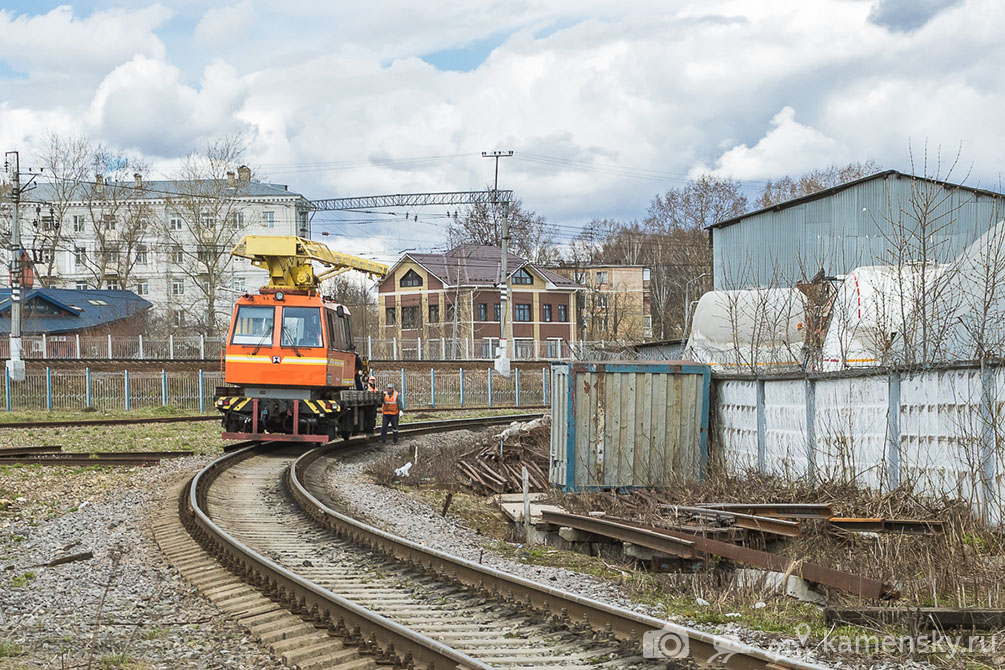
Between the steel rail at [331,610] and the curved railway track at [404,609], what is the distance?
0.01 meters

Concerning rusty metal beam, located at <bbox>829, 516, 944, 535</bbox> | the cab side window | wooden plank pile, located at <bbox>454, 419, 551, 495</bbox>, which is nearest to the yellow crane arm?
the cab side window

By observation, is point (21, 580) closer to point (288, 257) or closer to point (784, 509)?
point (784, 509)

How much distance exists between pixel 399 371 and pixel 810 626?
36.6 meters

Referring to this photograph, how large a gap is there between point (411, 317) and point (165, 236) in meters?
16.9

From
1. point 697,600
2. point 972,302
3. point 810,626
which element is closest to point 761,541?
point 697,600

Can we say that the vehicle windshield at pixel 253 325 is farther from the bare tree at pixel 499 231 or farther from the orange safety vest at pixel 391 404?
the bare tree at pixel 499 231

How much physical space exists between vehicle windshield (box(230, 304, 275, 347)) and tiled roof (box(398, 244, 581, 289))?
4404 cm

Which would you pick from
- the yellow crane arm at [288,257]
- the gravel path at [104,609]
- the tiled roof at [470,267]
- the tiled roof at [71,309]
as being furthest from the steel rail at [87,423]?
the tiled roof at [470,267]

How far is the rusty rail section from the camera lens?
6996 millimetres

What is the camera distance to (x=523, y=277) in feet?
230

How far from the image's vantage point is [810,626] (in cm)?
654

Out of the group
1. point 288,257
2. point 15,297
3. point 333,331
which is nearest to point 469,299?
point 15,297

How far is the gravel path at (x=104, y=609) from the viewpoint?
244 inches

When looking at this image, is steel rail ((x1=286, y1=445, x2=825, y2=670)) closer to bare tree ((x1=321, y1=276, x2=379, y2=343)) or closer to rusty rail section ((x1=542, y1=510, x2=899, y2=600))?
rusty rail section ((x1=542, y1=510, x2=899, y2=600))
